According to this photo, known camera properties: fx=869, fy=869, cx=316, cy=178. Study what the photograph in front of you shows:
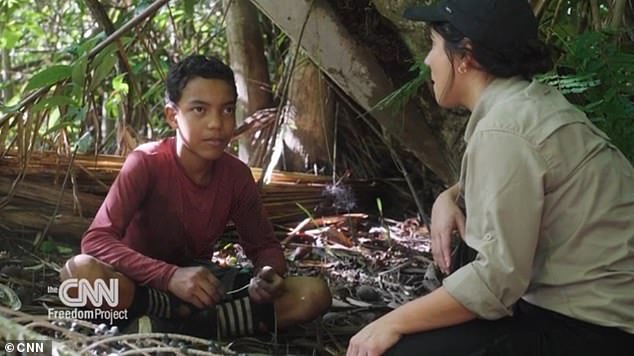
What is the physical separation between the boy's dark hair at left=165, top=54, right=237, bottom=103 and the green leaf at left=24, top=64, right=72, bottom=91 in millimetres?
403

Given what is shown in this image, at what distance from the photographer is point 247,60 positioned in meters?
3.98

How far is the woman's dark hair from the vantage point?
177cm

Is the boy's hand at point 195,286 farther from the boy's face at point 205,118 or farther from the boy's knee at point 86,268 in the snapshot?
the boy's face at point 205,118

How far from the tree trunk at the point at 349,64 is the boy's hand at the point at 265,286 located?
0.74 meters

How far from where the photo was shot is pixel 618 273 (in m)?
1.72

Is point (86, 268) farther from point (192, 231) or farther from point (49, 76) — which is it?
point (49, 76)

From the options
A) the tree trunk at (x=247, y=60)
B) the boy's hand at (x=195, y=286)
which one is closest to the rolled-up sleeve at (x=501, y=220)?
the boy's hand at (x=195, y=286)

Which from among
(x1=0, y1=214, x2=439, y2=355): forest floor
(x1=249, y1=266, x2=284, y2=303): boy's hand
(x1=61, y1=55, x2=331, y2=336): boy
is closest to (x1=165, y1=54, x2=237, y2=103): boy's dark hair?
(x1=61, y1=55, x2=331, y2=336): boy

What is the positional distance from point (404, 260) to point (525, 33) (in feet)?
5.54

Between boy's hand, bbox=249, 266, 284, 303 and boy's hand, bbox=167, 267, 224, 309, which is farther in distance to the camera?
boy's hand, bbox=249, 266, 284, 303

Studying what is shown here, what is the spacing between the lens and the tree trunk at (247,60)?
393cm

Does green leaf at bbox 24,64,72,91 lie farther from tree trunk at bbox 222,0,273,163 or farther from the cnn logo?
tree trunk at bbox 222,0,273,163

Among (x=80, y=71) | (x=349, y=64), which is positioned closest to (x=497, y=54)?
(x=349, y=64)

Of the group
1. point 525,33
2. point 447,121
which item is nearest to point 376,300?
point 447,121
